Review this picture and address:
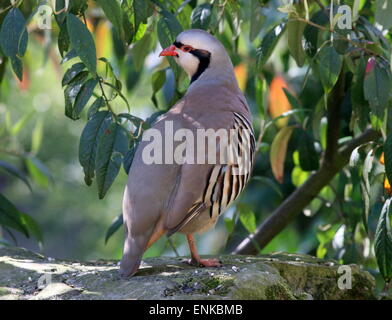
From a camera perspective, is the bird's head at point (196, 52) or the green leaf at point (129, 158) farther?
the bird's head at point (196, 52)

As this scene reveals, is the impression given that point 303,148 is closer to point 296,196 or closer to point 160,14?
point 296,196

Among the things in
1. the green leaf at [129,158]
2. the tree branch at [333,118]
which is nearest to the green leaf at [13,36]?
the green leaf at [129,158]

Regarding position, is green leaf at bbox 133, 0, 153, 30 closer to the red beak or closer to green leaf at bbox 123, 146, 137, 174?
the red beak

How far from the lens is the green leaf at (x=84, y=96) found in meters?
3.78

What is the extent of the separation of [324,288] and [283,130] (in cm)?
130

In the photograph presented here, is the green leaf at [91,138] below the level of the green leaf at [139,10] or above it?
below

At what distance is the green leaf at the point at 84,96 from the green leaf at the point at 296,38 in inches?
45.0

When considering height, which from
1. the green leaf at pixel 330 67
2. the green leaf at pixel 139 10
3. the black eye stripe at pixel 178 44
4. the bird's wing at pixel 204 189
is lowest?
the bird's wing at pixel 204 189

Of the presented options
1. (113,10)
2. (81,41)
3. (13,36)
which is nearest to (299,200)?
(113,10)

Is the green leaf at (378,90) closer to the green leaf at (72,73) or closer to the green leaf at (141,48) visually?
the green leaf at (72,73)

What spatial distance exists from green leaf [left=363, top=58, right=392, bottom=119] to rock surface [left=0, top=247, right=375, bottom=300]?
0.90m

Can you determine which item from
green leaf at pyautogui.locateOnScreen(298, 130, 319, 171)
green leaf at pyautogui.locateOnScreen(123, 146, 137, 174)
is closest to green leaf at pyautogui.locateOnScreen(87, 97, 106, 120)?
green leaf at pyautogui.locateOnScreen(123, 146, 137, 174)

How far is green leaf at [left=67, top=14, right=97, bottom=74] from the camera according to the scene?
3556 mm

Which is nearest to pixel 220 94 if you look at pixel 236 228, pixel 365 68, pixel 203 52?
pixel 203 52
